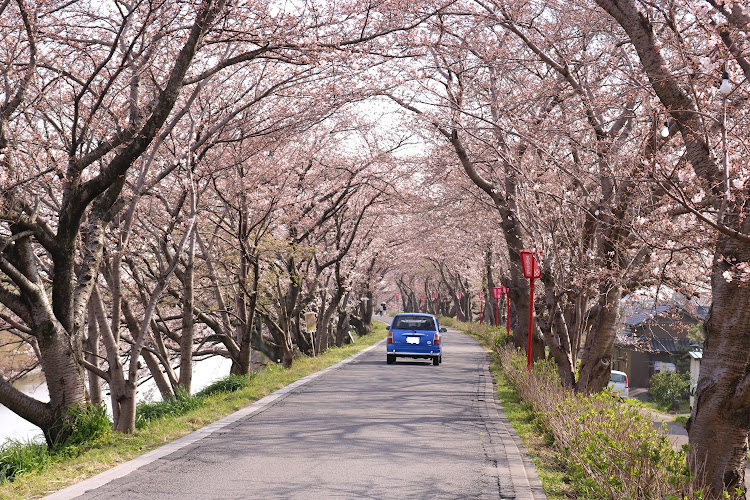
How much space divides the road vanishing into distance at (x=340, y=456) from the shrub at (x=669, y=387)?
29.4 meters

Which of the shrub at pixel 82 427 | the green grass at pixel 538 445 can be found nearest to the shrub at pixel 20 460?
the shrub at pixel 82 427

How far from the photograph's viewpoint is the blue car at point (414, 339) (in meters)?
24.7

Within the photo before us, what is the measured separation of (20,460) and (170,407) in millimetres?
5672

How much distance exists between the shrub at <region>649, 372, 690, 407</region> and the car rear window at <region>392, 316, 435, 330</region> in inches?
838

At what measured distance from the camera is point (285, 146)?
72.4 feet

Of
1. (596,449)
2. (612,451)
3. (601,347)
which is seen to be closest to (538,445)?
(596,449)

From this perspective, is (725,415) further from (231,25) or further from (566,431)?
(231,25)

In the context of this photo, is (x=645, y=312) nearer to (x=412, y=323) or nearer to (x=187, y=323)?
(x=412, y=323)

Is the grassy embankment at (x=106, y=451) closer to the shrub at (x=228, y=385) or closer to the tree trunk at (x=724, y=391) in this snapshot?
the shrub at (x=228, y=385)

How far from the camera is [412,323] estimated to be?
985 inches

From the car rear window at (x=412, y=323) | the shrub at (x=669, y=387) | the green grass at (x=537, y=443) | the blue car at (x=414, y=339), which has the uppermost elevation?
the car rear window at (x=412, y=323)

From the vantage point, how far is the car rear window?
977 inches

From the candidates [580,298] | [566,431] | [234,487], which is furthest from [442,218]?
[234,487]

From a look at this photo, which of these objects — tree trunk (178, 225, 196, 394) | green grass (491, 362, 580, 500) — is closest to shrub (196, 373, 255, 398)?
tree trunk (178, 225, 196, 394)
